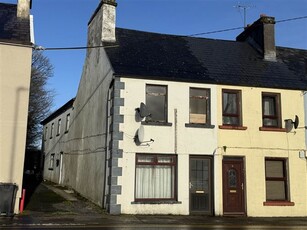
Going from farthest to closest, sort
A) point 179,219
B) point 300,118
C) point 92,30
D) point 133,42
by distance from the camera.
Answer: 1. point 92,30
2. point 133,42
3. point 300,118
4. point 179,219

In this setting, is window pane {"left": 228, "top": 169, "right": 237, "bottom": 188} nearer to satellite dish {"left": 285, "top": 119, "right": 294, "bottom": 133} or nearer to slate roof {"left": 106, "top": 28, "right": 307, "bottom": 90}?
satellite dish {"left": 285, "top": 119, "right": 294, "bottom": 133}

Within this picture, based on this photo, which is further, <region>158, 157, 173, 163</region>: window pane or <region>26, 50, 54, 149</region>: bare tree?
<region>26, 50, 54, 149</region>: bare tree

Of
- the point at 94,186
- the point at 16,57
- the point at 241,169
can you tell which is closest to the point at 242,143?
the point at 241,169

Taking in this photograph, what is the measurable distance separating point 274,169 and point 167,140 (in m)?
5.20

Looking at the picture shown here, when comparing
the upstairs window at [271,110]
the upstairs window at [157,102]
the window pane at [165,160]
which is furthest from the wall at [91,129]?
the upstairs window at [271,110]

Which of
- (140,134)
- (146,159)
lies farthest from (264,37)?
(146,159)

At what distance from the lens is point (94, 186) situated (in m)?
18.3

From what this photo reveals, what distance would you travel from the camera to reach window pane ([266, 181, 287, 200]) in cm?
1728

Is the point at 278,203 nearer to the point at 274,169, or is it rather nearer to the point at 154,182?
the point at 274,169

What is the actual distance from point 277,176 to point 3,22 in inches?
547

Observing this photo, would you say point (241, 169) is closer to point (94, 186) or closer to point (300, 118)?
→ point (300, 118)

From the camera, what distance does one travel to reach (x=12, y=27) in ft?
54.6

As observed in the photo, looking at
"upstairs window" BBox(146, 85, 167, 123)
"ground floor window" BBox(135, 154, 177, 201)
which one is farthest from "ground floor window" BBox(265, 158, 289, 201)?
"upstairs window" BBox(146, 85, 167, 123)

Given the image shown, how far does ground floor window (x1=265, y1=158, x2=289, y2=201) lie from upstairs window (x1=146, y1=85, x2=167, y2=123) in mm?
5207
